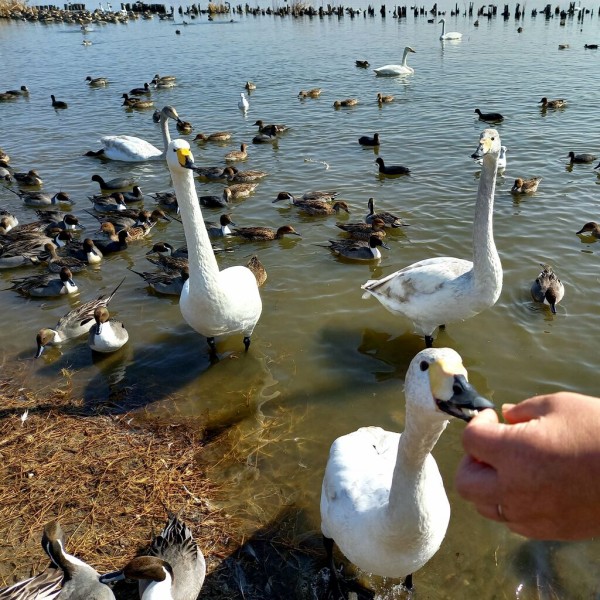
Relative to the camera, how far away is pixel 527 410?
2178 mm

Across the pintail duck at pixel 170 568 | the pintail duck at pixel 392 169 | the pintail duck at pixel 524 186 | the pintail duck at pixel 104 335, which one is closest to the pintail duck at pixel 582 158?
the pintail duck at pixel 524 186

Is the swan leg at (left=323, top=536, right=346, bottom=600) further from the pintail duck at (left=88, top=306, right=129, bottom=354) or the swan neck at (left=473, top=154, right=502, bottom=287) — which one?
the pintail duck at (left=88, top=306, right=129, bottom=354)

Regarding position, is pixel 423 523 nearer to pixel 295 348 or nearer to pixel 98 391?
pixel 295 348

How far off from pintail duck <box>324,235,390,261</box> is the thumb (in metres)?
8.54

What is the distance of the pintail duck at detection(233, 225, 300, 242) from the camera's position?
11.7 meters

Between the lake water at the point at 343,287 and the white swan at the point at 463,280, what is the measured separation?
2.91ft

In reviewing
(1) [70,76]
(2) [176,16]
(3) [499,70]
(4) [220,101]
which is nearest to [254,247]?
(4) [220,101]

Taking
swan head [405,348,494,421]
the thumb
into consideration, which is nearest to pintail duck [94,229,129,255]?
swan head [405,348,494,421]

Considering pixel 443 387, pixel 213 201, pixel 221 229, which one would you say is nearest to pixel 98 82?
pixel 213 201

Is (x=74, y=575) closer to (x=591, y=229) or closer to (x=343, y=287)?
(x=343, y=287)

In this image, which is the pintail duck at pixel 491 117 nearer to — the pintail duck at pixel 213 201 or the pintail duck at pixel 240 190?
the pintail duck at pixel 240 190

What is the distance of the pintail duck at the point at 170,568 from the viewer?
4227 millimetres

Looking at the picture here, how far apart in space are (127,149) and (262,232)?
28.1 feet

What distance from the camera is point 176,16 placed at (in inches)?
2955
